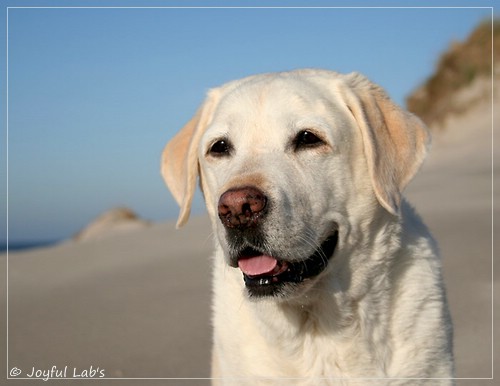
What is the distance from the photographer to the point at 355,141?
13.9 ft

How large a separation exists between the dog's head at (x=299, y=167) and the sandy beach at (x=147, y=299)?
2.64m

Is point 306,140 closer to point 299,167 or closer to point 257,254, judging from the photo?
point 299,167

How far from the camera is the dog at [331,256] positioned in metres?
4.02

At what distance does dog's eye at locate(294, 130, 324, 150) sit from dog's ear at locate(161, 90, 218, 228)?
714 mm

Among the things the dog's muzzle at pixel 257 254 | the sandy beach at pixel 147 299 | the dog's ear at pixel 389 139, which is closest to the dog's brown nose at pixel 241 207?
the dog's muzzle at pixel 257 254

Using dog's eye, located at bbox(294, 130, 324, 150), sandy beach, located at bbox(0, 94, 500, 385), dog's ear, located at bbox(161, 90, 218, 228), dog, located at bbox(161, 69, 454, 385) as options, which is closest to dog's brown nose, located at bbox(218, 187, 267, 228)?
dog, located at bbox(161, 69, 454, 385)

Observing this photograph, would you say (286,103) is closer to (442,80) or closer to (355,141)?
(355,141)

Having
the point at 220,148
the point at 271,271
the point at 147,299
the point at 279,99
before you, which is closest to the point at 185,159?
the point at 220,148

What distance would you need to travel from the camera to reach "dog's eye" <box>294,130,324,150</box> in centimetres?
413

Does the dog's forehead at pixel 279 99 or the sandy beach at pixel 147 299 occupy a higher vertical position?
the dog's forehead at pixel 279 99

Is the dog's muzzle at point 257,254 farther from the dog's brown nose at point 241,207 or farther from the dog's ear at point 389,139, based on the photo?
the dog's ear at point 389,139

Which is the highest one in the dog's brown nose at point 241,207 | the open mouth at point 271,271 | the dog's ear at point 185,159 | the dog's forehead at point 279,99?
the dog's forehead at point 279,99

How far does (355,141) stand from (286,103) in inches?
16.8

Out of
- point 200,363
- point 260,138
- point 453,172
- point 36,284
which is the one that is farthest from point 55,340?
point 453,172
